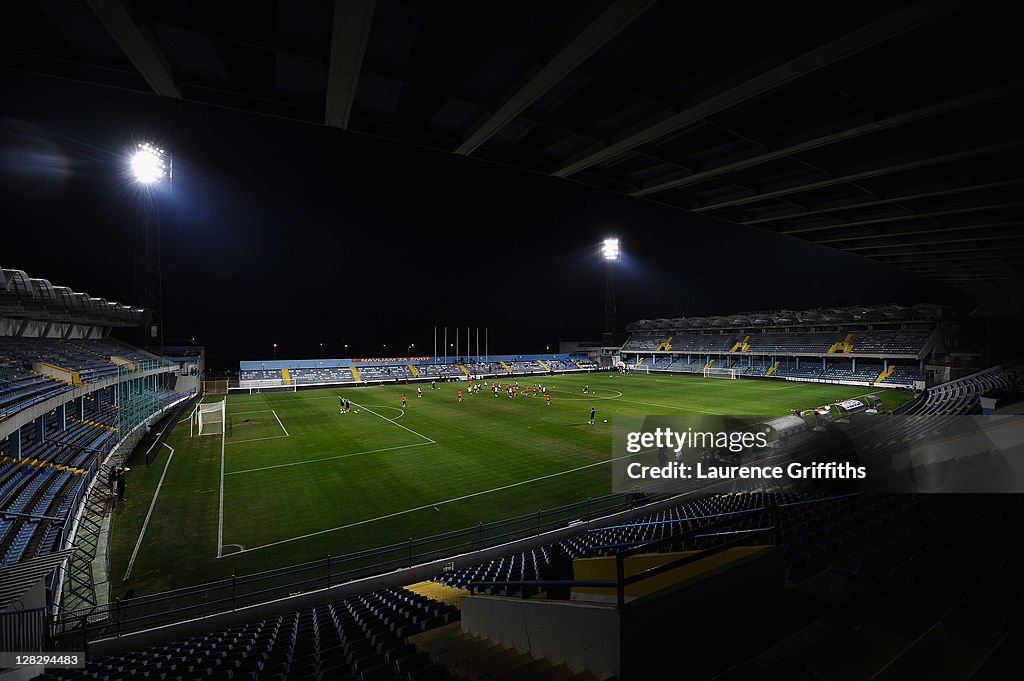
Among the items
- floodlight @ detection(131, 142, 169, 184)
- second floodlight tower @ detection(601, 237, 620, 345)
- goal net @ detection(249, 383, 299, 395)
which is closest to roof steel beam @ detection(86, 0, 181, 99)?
floodlight @ detection(131, 142, 169, 184)

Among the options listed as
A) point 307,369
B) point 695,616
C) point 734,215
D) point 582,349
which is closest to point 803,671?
point 695,616

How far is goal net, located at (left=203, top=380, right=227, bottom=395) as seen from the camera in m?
49.7

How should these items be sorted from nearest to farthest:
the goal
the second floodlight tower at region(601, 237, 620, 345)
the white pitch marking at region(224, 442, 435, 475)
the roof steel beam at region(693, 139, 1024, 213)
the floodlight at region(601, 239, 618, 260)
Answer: the roof steel beam at region(693, 139, 1024, 213), the white pitch marking at region(224, 442, 435, 475), the goal, the floodlight at region(601, 239, 618, 260), the second floodlight tower at region(601, 237, 620, 345)

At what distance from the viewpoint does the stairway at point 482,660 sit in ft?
12.4

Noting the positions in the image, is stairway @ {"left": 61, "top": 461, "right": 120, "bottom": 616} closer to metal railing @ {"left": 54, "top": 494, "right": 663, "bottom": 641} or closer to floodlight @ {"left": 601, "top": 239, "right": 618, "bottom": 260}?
metal railing @ {"left": 54, "top": 494, "right": 663, "bottom": 641}

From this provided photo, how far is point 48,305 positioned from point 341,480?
21.2 m

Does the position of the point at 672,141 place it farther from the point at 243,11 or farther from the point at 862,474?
the point at 862,474

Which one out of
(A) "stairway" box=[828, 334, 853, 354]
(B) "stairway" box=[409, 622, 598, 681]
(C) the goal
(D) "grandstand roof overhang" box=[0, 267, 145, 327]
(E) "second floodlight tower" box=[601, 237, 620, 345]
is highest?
(E) "second floodlight tower" box=[601, 237, 620, 345]

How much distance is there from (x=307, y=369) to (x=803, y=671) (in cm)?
6186

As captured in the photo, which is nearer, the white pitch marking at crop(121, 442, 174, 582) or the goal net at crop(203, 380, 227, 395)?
the white pitch marking at crop(121, 442, 174, 582)

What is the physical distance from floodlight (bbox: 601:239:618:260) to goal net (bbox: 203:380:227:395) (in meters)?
61.8

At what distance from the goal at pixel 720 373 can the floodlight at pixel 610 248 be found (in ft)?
84.7

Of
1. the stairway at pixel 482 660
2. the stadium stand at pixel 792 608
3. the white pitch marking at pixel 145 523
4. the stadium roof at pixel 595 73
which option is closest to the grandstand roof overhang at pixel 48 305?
the white pitch marking at pixel 145 523

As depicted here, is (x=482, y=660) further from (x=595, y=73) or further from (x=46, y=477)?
(x=46, y=477)
